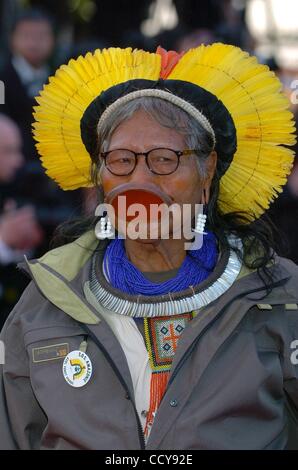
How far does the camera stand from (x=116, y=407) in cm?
315

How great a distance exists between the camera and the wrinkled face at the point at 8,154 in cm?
630

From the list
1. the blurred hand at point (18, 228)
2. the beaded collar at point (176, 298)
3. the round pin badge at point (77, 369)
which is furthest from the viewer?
the blurred hand at point (18, 228)

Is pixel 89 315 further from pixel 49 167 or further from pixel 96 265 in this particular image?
pixel 49 167

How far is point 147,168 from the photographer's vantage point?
10.8ft

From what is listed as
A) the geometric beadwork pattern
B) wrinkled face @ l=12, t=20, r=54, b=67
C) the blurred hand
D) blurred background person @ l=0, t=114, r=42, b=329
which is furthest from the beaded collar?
wrinkled face @ l=12, t=20, r=54, b=67

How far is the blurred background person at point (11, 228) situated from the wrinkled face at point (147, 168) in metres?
2.76

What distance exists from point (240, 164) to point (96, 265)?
0.64 metres

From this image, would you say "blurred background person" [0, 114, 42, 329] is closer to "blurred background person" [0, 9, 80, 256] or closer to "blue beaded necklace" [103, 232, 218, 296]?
"blurred background person" [0, 9, 80, 256]

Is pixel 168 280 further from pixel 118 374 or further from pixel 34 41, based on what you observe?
pixel 34 41

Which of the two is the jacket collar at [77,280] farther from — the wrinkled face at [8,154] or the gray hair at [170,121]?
the wrinkled face at [8,154]

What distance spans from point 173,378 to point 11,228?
10.6 ft

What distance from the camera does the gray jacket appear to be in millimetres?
3096

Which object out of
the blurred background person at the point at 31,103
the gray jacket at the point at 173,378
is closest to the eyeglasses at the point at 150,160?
the gray jacket at the point at 173,378

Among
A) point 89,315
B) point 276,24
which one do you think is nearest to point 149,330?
point 89,315
